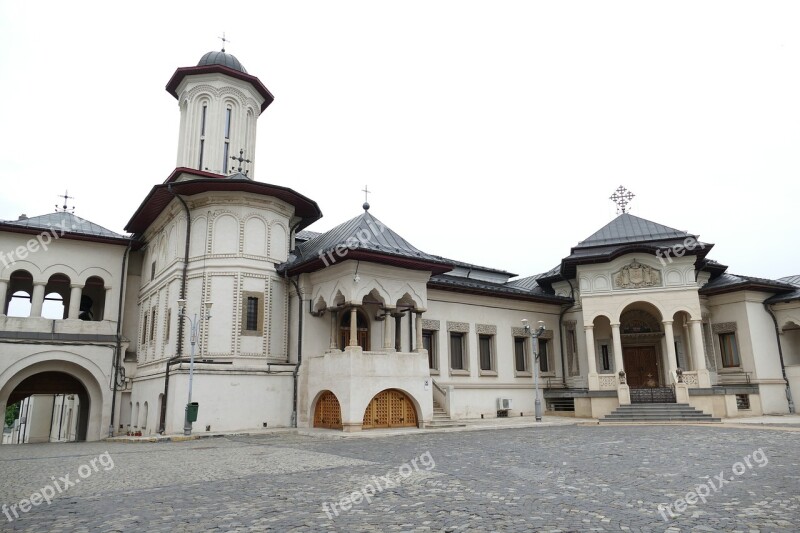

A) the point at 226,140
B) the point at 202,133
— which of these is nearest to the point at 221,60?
the point at 202,133

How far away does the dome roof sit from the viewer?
987 inches

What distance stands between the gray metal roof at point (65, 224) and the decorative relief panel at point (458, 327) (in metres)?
14.1

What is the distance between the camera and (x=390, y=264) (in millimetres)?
18141

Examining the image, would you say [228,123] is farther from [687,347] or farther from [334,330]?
[687,347]

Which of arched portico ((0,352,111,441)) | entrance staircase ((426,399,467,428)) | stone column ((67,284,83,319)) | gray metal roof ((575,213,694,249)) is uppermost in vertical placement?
gray metal roof ((575,213,694,249))

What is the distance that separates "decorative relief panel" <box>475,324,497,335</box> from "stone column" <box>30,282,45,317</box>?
56.8 ft

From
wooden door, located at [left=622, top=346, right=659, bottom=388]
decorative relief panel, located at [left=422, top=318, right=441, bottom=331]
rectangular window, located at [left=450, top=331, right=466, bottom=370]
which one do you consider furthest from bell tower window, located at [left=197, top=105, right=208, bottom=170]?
wooden door, located at [left=622, top=346, right=659, bottom=388]

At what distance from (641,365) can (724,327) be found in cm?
379

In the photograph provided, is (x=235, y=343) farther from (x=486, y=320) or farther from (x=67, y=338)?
(x=486, y=320)

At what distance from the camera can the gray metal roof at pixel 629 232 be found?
23.9 m

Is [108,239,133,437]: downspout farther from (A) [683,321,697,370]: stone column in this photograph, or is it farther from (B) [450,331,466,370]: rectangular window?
(A) [683,321,697,370]: stone column

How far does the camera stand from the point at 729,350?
24328 mm

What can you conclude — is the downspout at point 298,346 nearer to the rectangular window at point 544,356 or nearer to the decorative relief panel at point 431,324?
the decorative relief panel at point 431,324

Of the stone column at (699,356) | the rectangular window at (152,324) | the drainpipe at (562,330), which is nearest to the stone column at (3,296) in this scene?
the rectangular window at (152,324)
